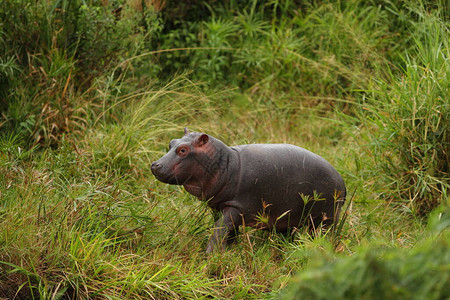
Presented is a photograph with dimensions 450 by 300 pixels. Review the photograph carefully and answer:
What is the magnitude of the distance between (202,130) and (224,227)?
5.81 feet

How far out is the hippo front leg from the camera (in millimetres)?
3416

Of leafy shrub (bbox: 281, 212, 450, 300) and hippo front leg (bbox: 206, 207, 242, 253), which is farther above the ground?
leafy shrub (bbox: 281, 212, 450, 300)

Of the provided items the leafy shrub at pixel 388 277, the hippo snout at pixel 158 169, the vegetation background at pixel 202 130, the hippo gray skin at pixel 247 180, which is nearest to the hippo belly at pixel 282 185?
the hippo gray skin at pixel 247 180

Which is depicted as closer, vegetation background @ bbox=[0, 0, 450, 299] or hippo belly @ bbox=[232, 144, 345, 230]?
vegetation background @ bbox=[0, 0, 450, 299]

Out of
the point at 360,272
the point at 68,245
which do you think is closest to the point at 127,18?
the point at 68,245

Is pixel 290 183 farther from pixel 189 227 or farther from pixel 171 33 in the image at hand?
pixel 171 33

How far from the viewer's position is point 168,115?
5.26 metres

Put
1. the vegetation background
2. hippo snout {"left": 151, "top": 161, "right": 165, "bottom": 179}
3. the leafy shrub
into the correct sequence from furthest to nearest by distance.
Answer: hippo snout {"left": 151, "top": 161, "right": 165, "bottom": 179} → the vegetation background → the leafy shrub

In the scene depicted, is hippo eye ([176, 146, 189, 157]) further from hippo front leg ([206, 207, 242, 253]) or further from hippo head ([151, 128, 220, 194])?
hippo front leg ([206, 207, 242, 253])

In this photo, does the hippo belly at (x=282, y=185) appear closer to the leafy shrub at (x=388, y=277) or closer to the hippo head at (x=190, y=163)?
the hippo head at (x=190, y=163)

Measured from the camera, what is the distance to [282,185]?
351 centimetres

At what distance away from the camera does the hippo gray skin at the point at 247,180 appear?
343 cm

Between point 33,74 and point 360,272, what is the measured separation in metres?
4.36

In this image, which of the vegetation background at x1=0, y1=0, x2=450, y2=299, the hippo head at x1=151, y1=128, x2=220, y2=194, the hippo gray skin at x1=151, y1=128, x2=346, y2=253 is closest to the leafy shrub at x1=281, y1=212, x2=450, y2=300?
the vegetation background at x1=0, y1=0, x2=450, y2=299
